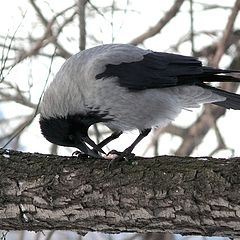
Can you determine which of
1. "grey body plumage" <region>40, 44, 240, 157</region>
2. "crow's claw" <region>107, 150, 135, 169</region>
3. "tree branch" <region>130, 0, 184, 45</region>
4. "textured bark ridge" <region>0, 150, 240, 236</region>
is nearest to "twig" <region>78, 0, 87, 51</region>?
"tree branch" <region>130, 0, 184, 45</region>

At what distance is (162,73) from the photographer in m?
3.12

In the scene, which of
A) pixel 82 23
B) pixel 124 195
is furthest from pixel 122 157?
pixel 82 23

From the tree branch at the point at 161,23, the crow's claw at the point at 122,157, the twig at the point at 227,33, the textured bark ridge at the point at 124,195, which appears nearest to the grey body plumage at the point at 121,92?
the crow's claw at the point at 122,157

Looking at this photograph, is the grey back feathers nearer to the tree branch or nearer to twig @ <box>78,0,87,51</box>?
twig @ <box>78,0,87,51</box>

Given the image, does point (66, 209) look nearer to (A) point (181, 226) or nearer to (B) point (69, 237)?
(A) point (181, 226)

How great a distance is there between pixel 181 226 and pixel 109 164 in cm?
42

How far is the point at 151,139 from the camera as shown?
4992mm

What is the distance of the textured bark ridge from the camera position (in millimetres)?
2303

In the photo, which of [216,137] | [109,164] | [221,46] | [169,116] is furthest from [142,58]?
[216,137]

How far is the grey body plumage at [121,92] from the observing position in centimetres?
291

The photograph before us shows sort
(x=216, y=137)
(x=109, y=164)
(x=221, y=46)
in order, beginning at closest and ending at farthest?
(x=109, y=164) → (x=221, y=46) → (x=216, y=137)

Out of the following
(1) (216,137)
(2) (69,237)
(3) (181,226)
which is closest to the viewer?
(3) (181,226)

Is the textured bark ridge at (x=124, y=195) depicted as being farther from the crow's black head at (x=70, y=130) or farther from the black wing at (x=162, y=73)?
the black wing at (x=162, y=73)

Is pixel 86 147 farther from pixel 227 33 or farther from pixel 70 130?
pixel 227 33
